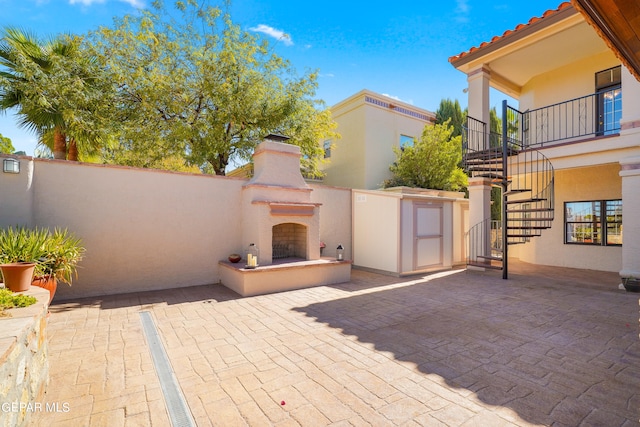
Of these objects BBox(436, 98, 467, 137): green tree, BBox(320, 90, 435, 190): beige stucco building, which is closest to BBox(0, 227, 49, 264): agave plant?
BBox(320, 90, 435, 190): beige stucco building

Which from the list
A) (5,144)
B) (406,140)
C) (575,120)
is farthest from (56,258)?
(5,144)

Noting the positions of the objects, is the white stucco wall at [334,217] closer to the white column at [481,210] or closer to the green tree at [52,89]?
the white column at [481,210]

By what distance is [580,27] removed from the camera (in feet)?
22.9

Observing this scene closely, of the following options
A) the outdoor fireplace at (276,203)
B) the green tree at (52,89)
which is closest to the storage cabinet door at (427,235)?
the outdoor fireplace at (276,203)

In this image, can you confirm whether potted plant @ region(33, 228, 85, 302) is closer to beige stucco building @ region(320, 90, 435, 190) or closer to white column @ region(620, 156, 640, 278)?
beige stucco building @ region(320, 90, 435, 190)

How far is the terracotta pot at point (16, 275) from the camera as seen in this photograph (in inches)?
128

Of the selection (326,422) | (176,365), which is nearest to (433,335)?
(326,422)

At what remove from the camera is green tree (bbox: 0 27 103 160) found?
706cm

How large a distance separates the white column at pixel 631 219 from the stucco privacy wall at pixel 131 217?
28.6 feet

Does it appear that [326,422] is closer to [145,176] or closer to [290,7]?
[145,176]

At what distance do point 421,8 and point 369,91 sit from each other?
498 centimetres

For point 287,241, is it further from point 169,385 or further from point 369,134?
point 369,134

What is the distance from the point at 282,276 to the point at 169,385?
150 inches

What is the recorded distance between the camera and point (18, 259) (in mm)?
4074
